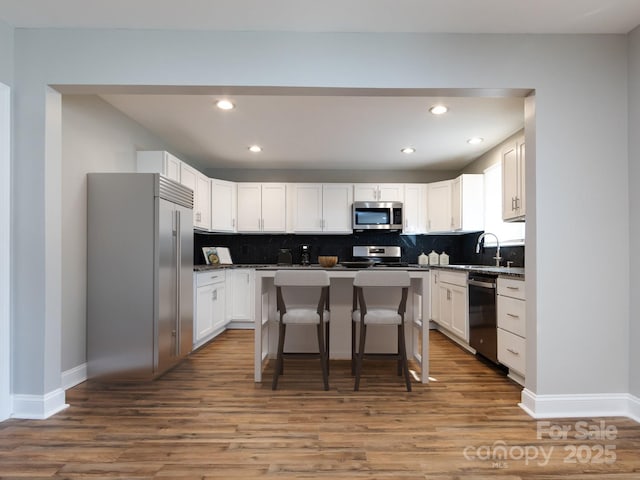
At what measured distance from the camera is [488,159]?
4785mm

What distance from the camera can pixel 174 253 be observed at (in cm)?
332

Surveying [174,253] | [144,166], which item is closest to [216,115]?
[144,166]

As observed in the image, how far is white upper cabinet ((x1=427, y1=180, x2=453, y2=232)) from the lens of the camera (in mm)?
5363

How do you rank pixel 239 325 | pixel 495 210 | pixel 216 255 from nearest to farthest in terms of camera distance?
pixel 495 210 < pixel 239 325 < pixel 216 255

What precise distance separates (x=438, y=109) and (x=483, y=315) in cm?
195

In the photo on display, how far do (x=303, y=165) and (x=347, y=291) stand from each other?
8.89 feet

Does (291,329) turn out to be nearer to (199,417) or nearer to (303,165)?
(199,417)

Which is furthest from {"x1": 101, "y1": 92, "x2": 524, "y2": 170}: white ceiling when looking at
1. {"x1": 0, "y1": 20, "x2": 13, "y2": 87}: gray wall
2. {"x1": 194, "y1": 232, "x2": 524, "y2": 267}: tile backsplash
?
{"x1": 194, "y1": 232, "x2": 524, "y2": 267}: tile backsplash

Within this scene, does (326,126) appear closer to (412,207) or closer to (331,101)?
(331,101)

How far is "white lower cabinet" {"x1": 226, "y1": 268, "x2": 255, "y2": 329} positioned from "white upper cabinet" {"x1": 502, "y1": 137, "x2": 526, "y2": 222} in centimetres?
336

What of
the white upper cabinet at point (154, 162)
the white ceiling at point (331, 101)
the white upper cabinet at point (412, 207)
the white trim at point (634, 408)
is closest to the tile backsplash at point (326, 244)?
the white upper cabinet at point (412, 207)

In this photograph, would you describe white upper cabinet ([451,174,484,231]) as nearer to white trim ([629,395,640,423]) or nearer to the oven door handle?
the oven door handle

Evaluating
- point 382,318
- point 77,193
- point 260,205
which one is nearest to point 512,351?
point 382,318

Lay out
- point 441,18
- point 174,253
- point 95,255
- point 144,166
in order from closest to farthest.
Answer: point 441,18, point 95,255, point 174,253, point 144,166
